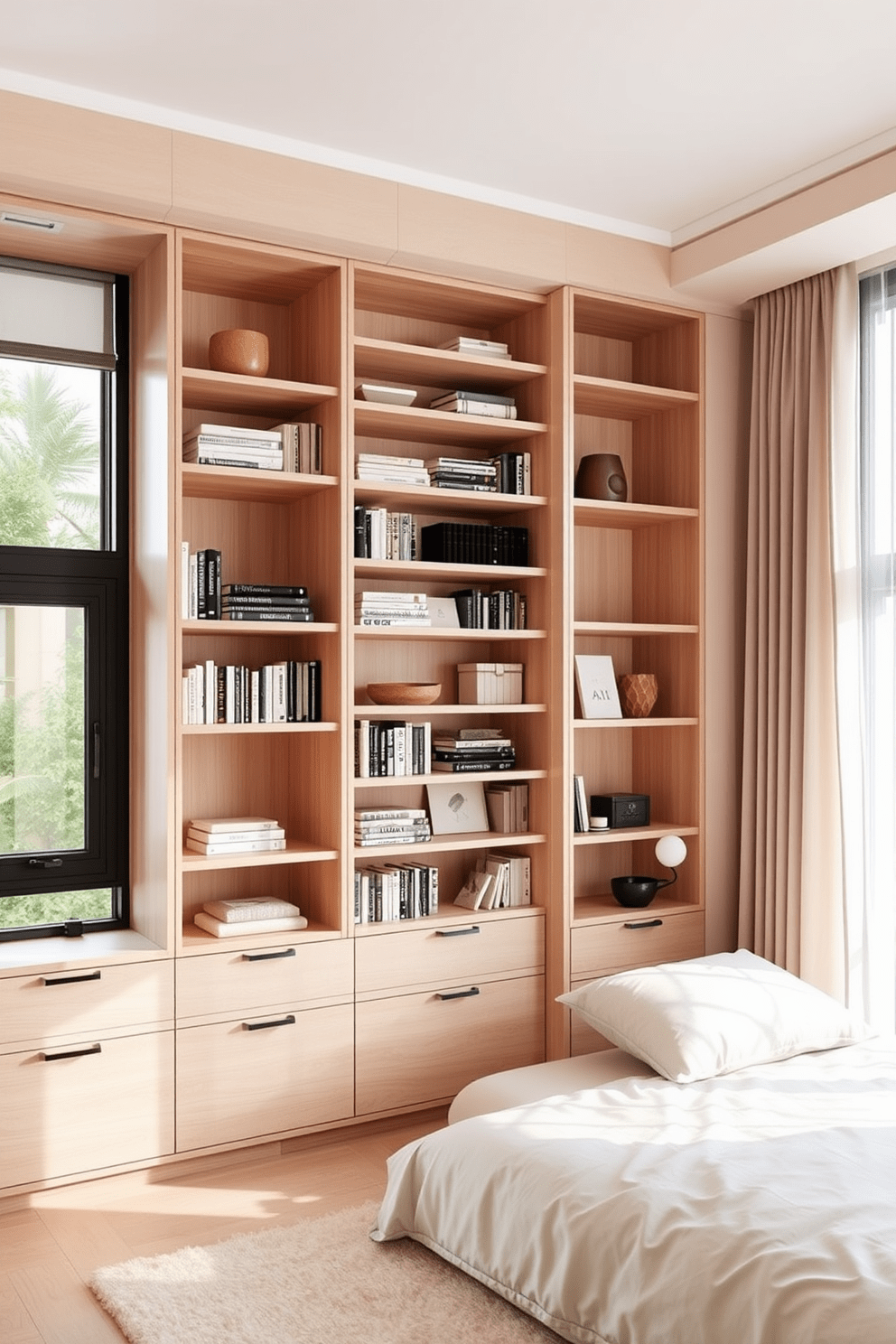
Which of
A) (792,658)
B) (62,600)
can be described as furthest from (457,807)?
(62,600)

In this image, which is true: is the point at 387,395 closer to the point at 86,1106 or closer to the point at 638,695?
the point at 638,695

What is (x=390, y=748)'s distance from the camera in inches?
142

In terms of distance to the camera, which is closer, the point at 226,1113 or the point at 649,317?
the point at 226,1113

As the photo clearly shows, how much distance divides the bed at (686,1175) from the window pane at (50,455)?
77.1 inches

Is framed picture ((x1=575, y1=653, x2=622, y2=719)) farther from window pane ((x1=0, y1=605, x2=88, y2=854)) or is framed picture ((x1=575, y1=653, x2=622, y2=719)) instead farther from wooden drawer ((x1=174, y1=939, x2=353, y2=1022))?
window pane ((x1=0, y1=605, x2=88, y2=854))

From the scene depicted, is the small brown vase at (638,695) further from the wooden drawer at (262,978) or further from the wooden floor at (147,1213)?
the wooden floor at (147,1213)

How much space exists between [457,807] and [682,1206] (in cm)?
188

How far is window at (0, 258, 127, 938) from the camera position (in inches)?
133

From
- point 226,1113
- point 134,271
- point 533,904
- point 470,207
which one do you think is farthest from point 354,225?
point 226,1113

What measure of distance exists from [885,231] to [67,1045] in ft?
10.4

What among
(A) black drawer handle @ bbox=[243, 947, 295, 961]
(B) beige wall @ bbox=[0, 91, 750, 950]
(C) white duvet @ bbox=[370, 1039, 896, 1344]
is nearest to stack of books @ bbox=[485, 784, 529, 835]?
(B) beige wall @ bbox=[0, 91, 750, 950]

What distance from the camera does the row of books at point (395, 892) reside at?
3.53 metres

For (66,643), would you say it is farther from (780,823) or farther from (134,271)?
(780,823)

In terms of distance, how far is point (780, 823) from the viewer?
3.87m
